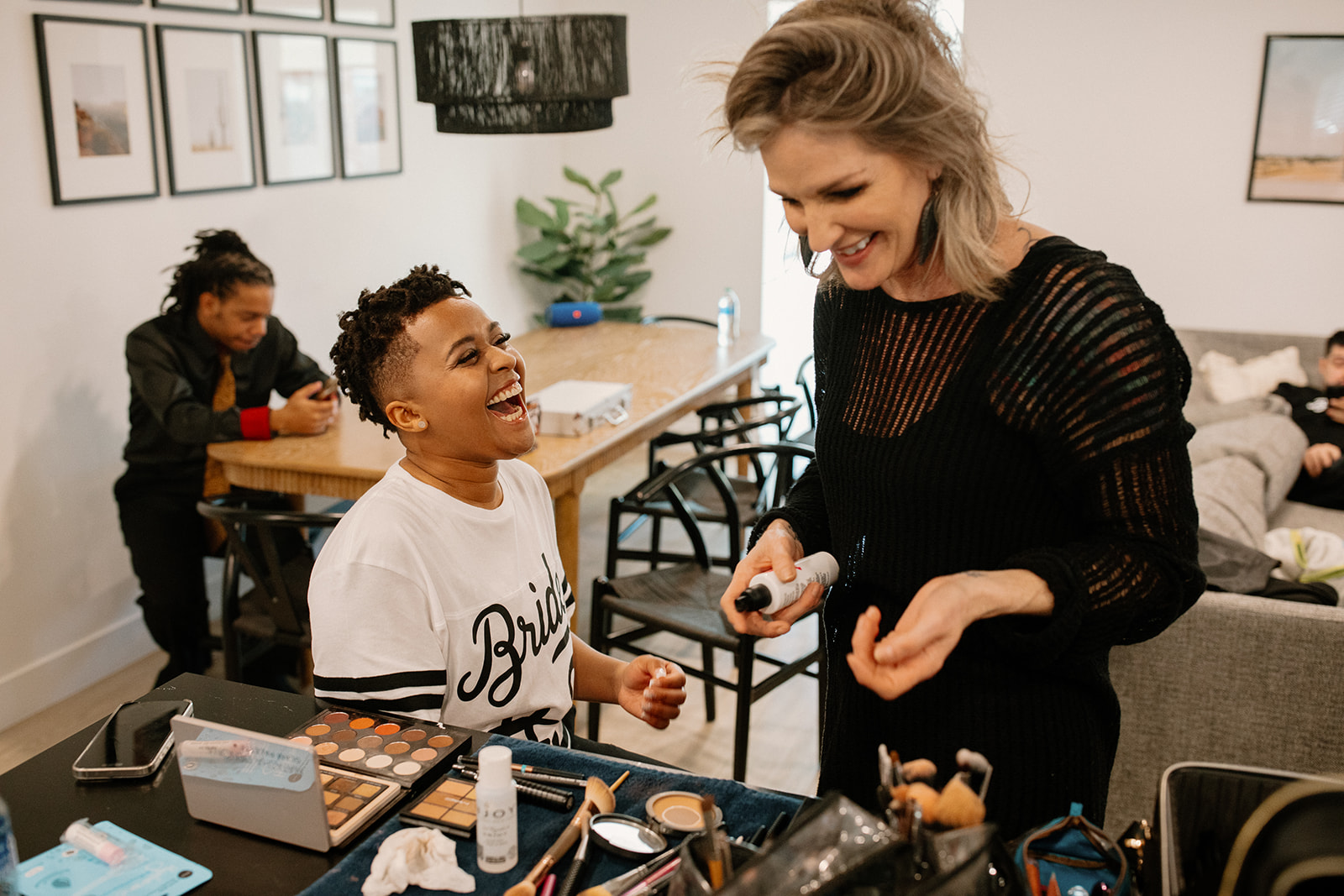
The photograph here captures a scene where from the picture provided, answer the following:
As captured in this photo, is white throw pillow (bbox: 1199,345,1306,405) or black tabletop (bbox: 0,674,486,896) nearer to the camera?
black tabletop (bbox: 0,674,486,896)

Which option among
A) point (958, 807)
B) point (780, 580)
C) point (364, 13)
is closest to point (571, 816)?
point (780, 580)

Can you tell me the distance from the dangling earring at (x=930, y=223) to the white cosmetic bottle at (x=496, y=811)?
2.07 ft

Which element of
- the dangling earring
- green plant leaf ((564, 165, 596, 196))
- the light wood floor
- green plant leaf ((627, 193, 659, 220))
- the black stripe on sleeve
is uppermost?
green plant leaf ((564, 165, 596, 196))

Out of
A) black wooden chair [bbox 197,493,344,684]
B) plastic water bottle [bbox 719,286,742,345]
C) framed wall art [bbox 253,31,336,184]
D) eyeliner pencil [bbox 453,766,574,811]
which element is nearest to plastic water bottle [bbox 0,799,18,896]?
eyeliner pencil [bbox 453,766,574,811]

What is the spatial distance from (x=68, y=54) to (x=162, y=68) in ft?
1.13

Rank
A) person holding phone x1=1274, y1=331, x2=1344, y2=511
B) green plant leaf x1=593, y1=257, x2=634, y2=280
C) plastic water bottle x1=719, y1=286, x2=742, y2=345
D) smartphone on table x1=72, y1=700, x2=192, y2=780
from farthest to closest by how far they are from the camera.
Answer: green plant leaf x1=593, y1=257, x2=634, y2=280 < plastic water bottle x1=719, y1=286, x2=742, y2=345 < person holding phone x1=1274, y1=331, x2=1344, y2=511 < smartphone on table x1=72, y1=700, x2=192, y2=780

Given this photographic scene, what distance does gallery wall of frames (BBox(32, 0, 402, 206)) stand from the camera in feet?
10.1

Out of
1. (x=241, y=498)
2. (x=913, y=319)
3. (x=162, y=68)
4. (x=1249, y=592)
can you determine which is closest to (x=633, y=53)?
(x=162, y=68)

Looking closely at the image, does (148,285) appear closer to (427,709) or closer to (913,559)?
(427,709)

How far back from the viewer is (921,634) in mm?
927

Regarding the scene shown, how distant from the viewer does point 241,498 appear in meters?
2.80

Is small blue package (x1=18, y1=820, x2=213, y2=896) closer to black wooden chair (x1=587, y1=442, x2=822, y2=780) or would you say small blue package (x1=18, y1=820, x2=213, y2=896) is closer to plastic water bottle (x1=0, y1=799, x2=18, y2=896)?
plastic water bottle (x1=0, y1=799, x2=18, y2=896)

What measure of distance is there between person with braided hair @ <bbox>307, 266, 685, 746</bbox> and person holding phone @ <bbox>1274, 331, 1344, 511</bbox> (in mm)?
3023

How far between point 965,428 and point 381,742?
71cm
